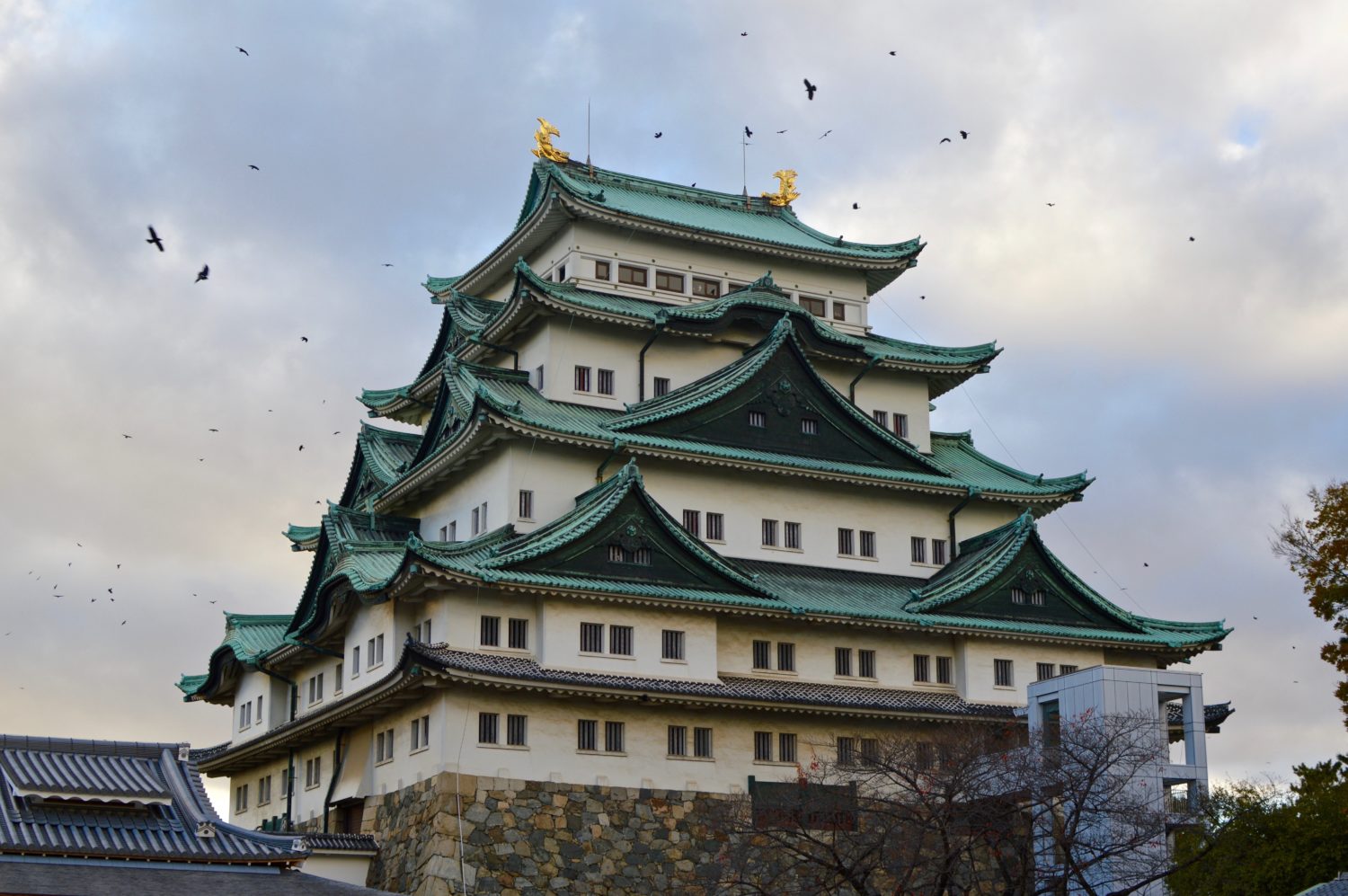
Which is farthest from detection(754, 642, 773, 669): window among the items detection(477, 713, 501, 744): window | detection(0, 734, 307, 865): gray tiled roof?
detection(0, 734, 307, 865): gray tiled roof

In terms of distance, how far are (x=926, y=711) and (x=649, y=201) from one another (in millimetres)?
22067

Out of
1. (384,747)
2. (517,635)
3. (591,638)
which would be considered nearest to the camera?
(517,635)

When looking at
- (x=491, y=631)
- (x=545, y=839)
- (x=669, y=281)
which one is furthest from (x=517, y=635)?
(x=669, y=281)

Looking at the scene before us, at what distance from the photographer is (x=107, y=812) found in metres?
31.8

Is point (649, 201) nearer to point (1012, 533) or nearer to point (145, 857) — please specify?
point (1012, 533)

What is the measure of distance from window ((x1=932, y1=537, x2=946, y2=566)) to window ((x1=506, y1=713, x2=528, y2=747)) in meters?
17.0

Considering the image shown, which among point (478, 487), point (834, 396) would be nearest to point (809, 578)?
point (834, 396)

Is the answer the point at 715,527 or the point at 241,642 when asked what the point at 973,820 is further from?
the point at 241,642

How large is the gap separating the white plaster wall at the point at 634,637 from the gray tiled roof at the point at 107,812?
530 inches

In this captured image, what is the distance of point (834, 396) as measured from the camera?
53.9 meters

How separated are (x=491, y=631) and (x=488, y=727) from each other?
9.25 feet

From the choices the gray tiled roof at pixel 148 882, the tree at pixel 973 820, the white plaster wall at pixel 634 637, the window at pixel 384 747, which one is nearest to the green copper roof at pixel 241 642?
the window at pixel 384 747

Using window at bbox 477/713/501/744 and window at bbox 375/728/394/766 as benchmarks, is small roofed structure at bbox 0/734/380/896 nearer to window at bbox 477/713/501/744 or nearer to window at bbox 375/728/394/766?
window at bbox 477/713/501/744

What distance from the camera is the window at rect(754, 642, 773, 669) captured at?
48.9 metres
